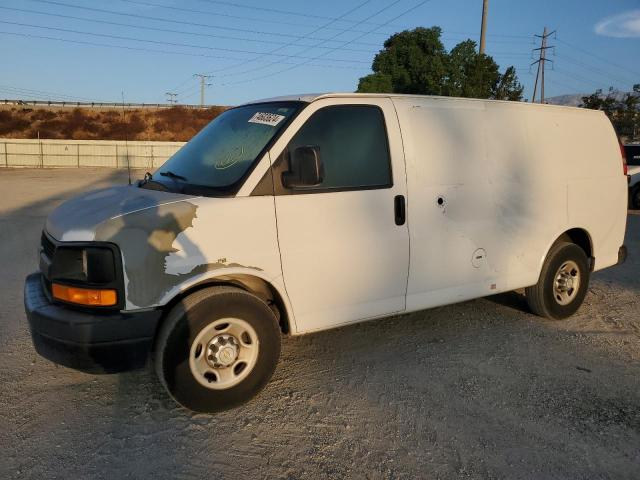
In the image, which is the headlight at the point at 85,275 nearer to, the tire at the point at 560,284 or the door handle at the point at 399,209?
the door handle at the point at 399,209

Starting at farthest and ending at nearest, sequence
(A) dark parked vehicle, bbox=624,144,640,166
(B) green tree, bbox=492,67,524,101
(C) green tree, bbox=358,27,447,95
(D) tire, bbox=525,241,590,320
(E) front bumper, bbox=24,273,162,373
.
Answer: (C) green tree, bbox=358,27,447,95 < (B) green tree, bbox=492,67,524,101 < (A) dark parked vehicle, bbox=624,144,640,166 < (D) tire, bbox=525,241,590,320 < (E) front bumper, bbox=24,273,162,373

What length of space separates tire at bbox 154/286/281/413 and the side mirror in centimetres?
79

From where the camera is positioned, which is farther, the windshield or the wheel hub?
the windshield

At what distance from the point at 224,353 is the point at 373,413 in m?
1.04

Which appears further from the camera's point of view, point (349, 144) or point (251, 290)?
point (349, 144)

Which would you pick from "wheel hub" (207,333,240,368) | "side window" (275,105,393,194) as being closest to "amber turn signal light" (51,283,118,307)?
"wheel hub" (207,333,240,368)

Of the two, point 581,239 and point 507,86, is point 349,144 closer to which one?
point 581,239

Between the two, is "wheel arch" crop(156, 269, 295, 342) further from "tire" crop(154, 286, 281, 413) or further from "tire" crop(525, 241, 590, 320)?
"tire" crop(525, 241, 590, 320)

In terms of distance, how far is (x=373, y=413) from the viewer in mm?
3277

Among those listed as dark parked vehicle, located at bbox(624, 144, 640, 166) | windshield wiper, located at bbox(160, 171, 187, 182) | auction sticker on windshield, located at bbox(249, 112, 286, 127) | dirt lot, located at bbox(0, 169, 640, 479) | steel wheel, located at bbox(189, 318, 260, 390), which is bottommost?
dirt lot, located at bbox(0, 169, 640, 479)

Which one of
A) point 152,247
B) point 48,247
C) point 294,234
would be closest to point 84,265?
point 152,247

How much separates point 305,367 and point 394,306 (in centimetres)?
85

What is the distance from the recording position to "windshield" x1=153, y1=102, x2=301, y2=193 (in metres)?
3.42

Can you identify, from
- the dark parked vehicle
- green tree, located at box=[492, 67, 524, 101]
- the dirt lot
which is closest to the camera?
the dirt lot
